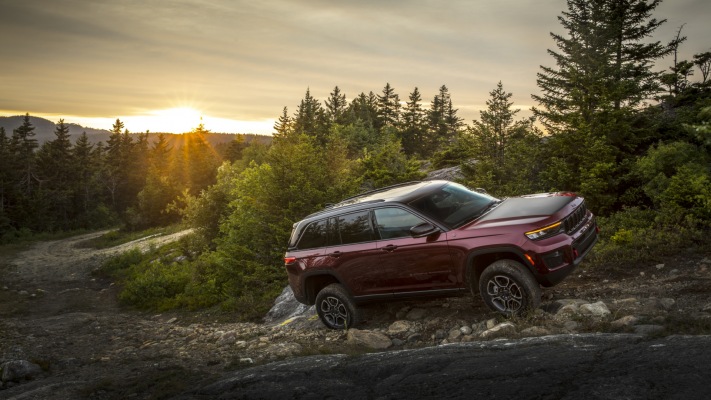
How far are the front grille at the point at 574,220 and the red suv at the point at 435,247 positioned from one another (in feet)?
0.05

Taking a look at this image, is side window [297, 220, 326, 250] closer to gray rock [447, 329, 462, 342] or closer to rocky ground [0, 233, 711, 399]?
rocky ground [0, 233, 711, 399]

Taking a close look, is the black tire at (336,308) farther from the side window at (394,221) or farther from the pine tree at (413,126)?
the pine tree at (413,126)

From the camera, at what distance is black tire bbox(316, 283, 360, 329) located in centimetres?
750

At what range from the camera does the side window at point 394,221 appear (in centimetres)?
679

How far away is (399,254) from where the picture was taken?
6.85 meters

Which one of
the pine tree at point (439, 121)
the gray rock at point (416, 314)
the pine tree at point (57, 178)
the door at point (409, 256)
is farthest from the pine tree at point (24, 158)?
the door at point (409, 256)

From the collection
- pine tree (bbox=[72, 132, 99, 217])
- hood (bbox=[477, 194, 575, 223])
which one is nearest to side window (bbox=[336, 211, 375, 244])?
hood (bbox=[477, 194, 575, 223])

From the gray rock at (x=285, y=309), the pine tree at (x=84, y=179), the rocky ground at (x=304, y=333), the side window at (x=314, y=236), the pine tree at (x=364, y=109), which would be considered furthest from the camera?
the pine tree at (x=84, y=179)

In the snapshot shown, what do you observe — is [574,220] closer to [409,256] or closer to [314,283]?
[409,256]

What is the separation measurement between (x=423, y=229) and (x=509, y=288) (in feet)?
4.66

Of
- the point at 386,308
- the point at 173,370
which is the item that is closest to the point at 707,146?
the point at 386,308

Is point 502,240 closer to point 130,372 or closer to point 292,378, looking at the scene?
point 292,378

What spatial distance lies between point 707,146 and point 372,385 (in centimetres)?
1082

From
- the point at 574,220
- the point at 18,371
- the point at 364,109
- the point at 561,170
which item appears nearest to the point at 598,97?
the point at 561,170
